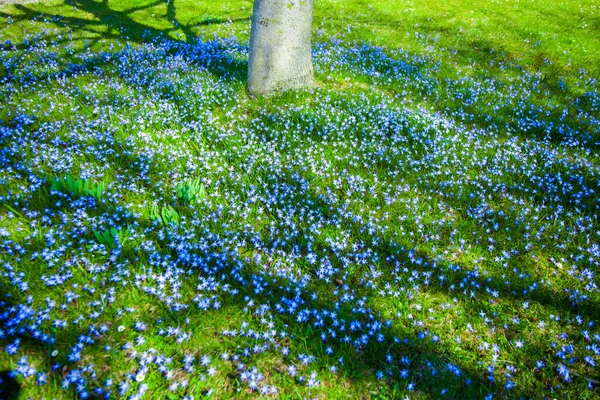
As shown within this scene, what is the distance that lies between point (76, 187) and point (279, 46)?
412cm

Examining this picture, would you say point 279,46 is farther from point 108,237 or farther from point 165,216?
point 108,237

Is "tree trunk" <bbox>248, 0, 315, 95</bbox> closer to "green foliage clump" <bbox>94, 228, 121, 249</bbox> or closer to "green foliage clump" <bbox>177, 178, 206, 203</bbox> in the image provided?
"green foliage clump" <bbox>177, 178, 206, 203</bbox>

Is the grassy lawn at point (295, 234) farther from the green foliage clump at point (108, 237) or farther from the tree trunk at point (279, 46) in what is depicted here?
the tree trunk at point (279, 46)

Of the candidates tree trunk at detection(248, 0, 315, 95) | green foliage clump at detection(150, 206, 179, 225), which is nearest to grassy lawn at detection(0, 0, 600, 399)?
green foliage clump at detection(150, 206, 179, 225)

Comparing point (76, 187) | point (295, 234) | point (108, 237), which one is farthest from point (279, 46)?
point (108, 237)

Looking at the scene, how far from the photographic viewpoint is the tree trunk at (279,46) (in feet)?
20.4

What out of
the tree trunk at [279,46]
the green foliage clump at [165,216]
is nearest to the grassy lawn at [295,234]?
the green foliage clump at [165,216]

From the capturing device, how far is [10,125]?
579 cm

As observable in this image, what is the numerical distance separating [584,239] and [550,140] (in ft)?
8.59

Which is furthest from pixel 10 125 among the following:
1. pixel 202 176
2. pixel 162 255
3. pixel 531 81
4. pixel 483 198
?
pixel 531 81

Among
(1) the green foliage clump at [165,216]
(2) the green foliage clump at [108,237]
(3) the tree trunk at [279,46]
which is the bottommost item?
(2) the green foliage clump at [108,237]

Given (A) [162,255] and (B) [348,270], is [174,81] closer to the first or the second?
(A) [162,255]

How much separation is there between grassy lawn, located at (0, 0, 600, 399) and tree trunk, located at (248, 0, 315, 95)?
15.9 inches

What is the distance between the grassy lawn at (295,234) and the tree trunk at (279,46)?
0.40m
